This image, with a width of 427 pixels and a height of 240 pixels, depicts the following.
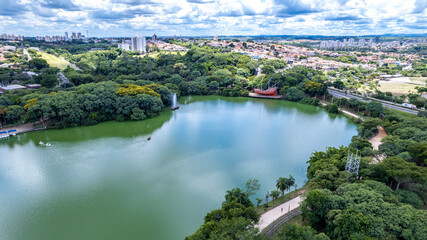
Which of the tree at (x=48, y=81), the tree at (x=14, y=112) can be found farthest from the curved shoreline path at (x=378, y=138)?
the tree at (x=48, y=81)

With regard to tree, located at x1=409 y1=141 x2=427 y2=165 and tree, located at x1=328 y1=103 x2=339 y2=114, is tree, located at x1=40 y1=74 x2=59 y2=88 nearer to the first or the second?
tree, located at x1=328 y1=103 x2=339 y2=114

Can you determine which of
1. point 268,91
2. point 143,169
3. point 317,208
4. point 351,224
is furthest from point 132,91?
point 351,224

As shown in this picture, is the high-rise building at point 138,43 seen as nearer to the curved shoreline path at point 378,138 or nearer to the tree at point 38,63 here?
the tree at point 38,63

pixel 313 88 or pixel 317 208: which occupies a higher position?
pixel 313 88

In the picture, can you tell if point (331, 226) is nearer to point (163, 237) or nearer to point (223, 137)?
point (163, 237)

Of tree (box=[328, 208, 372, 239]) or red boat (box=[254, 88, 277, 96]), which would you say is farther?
red boat (box=[254, 88, 277, 96])

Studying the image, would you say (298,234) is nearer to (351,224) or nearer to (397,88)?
(351,224)

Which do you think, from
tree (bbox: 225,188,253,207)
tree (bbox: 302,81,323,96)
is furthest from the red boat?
tree (bbox: 225,188,253,207)
